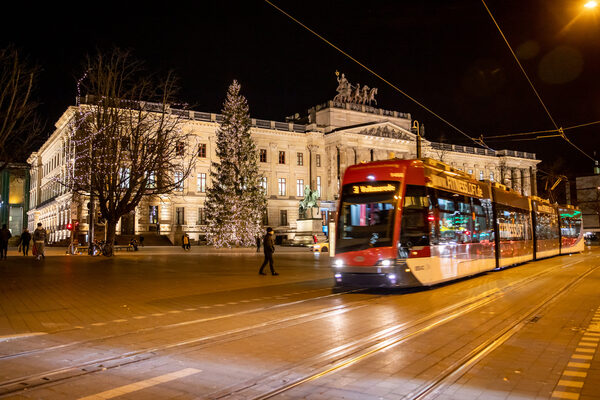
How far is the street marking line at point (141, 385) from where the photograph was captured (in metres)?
4.93

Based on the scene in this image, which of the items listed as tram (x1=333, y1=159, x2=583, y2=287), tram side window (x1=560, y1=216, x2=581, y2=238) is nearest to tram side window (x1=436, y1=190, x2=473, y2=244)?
tram (x1=333, y1=159, x2=583, y2=287)

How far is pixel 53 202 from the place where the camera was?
65.8 meters

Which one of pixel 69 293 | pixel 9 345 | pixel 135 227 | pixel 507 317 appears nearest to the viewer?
pixel 9 345

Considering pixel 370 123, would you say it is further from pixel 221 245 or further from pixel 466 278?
pixel 466 278

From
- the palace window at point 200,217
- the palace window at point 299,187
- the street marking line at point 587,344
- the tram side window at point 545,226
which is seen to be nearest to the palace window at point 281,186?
the palace window at point 299,187

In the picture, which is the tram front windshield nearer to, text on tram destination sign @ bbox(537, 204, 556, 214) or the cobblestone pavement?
the cobblestone pavement

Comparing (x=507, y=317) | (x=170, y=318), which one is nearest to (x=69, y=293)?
(x=170, y=318)

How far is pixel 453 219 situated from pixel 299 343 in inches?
351

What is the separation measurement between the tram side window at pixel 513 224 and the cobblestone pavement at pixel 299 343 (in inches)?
243

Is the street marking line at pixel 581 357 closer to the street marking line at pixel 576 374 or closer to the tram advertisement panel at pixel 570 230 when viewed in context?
the street marking line at pixel 576 374

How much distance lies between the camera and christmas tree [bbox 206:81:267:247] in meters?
45.5

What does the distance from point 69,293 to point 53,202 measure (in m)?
58.8

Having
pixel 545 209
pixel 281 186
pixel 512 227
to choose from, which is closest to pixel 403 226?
pixel 512 227

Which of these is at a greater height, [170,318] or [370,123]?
[370,123]
